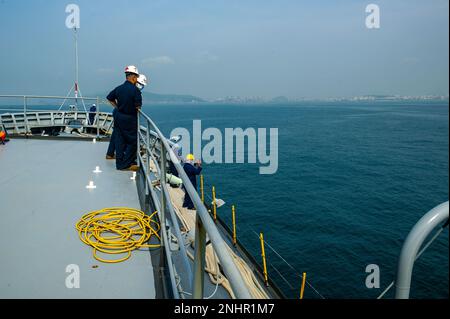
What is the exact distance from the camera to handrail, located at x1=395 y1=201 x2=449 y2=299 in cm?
130

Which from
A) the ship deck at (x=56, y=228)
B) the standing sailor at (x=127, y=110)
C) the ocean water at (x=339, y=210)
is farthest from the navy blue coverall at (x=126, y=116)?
the ocean water at (x=339, y=210)

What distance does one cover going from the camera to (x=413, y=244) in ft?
4.42

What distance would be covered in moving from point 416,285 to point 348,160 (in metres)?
24.6

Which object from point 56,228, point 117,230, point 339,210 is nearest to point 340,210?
point 339,210

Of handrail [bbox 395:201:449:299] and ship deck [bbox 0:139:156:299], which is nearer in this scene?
handrail [bbox 395:201:449:299]

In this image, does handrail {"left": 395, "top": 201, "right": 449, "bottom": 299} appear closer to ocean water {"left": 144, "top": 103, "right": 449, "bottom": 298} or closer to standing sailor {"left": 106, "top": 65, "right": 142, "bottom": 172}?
ocean water {"left": 144, "top": 103, "right": 449, "bottom": 298}

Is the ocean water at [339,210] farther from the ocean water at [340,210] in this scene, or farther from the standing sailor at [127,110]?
the standing sailor at [127,110]

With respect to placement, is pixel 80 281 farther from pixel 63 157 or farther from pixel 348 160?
pixel 348 160

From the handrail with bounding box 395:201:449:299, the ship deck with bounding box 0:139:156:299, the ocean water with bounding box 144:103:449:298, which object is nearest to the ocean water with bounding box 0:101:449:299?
the ocean water with bounding box 144:103:449:298

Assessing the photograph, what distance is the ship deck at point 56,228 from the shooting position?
2.81m

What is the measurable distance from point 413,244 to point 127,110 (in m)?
5.27

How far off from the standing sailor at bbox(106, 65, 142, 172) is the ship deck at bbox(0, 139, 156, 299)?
0.51 meters
